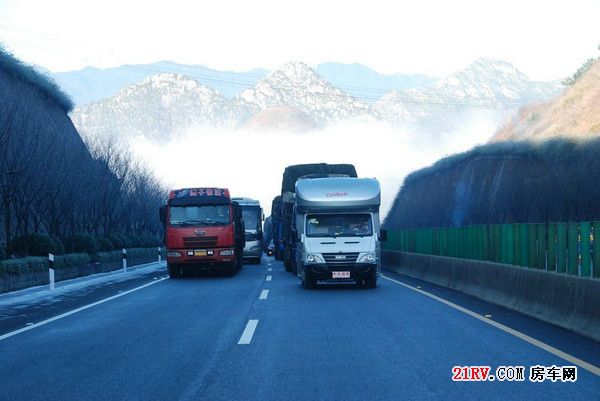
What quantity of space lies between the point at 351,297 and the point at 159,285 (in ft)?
27.7

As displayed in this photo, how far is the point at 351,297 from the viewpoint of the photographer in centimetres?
1823

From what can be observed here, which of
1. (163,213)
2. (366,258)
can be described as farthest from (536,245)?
(163,213)

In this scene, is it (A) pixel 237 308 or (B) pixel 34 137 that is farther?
(B) pixel 34 137

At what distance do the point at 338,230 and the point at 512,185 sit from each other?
98.2 ft

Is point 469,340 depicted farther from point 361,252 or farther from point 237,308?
point 361,252

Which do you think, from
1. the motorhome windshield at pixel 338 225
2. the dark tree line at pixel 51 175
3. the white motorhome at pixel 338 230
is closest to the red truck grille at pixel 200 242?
the dark tree line at pixel 51 175

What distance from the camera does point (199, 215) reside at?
94.9 ft

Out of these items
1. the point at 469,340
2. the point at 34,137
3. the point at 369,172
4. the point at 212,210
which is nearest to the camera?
the point at 469,340

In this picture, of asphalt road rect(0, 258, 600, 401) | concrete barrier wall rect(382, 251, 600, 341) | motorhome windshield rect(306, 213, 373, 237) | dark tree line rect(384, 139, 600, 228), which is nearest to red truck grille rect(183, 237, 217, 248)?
motorhome windshield rect(306, 213, 373, 237)

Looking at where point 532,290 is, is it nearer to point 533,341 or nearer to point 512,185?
point 533,341

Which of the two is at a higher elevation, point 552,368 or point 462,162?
point 462,162

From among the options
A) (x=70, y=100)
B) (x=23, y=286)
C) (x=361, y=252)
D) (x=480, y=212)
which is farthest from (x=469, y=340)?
(x=70, y=100)

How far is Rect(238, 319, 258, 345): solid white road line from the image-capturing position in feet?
36.2

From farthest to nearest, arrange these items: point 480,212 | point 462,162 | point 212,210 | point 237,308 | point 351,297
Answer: point 462,162, point 480,212, point 212,210, point 351,297, point 237,308
